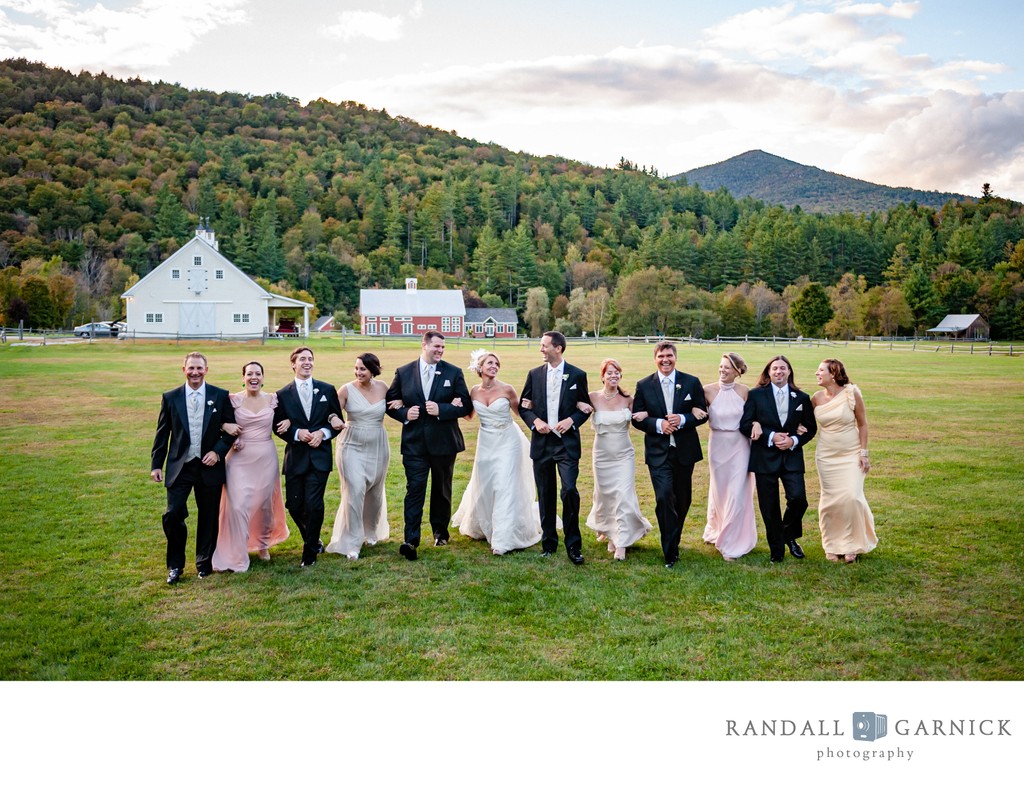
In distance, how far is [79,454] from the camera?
Answer: 9.56 metres

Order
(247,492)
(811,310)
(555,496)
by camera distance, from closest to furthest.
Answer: (247,492) → (555,496) → (811,310)

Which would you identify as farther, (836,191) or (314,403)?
(836,191)

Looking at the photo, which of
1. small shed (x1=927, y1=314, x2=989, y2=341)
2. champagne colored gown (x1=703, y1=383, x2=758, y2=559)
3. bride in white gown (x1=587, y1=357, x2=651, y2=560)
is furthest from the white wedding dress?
small shed (x1=927, y1=314, x2=989, y2=341)

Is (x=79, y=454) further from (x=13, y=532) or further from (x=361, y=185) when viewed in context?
(x=361, y=185)

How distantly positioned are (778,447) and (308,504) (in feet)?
12.0

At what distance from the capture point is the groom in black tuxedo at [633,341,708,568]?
5.62 m

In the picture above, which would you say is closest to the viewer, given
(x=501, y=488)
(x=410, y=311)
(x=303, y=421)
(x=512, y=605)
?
(x=512, y=605)

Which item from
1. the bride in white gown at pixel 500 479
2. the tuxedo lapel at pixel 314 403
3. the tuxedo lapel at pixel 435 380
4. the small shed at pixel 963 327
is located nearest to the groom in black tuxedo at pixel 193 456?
the tuxedo lapel at pixel 314 403

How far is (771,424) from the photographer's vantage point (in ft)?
18.9

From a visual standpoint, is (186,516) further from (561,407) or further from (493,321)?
(493,321)

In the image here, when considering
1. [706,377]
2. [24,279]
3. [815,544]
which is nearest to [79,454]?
[24,279]

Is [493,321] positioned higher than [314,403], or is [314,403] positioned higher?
[493,321]

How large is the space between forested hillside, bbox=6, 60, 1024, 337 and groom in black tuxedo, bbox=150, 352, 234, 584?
12.7 feet

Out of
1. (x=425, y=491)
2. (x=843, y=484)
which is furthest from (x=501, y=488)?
(x=843, y=484)
